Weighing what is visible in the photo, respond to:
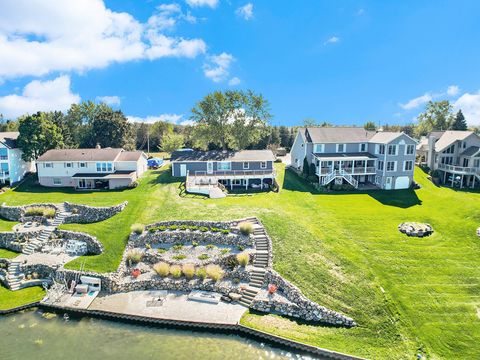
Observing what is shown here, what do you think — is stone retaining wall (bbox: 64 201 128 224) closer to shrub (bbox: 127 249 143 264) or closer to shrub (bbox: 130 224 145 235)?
shrub (bbox: 130 224 145 235)

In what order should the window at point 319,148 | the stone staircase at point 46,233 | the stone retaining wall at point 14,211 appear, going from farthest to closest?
1. the window at point 319,148
2. the stone retaining wall at point 14,211
3. the stone staircase at point 46,233

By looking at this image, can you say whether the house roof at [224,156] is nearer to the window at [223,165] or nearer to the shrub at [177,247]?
the window at [223,165]

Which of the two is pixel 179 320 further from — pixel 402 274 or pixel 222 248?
pixel 402 274

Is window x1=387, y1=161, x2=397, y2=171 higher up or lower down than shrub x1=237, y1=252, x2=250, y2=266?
higher up

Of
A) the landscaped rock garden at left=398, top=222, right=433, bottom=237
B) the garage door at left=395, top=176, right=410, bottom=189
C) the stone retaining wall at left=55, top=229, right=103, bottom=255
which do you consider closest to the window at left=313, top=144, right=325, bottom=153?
the garage door at left=395, top=176, right=410, bottom=189

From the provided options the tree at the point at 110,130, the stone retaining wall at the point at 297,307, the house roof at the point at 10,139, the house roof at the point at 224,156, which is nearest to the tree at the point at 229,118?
the house roof at the point at 224,156

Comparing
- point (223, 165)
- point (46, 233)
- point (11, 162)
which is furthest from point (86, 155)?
point (223, 165)
